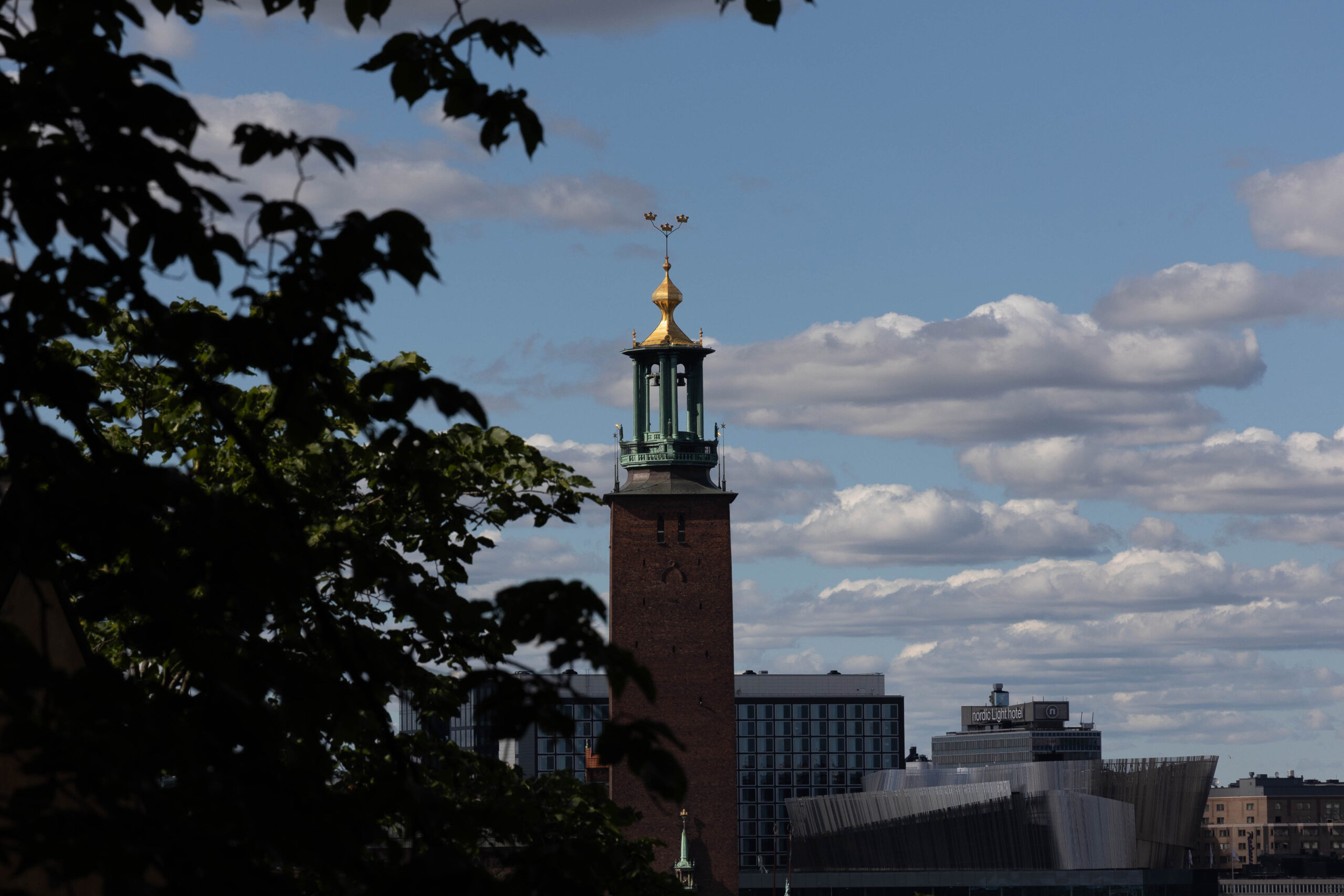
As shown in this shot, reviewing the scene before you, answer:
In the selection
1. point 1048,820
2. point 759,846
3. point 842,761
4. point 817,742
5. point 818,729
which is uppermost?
point 818,729

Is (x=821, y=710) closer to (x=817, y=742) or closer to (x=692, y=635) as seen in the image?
(x=817, y=742)

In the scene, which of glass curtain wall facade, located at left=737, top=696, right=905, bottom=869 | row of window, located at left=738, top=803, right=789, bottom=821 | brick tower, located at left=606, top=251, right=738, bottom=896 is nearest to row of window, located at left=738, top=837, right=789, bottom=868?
row of window, located at left=738, top=803, right=789, bottom=821

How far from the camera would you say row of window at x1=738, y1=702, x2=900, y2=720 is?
189 m

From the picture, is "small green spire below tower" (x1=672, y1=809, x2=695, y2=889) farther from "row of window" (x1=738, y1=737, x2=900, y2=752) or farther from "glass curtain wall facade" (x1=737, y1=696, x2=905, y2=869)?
"row of window" (x1=738, y1=737, x2=900, y2=752)

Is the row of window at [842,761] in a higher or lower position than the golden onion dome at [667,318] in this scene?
lower

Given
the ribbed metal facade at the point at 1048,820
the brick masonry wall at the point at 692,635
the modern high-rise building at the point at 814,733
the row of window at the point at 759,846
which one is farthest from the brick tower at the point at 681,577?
the modern high-rise building at the point at 814,733

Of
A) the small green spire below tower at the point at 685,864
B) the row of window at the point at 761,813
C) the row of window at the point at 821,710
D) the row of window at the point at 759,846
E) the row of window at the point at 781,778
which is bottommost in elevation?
the row of window at the point at 759,846

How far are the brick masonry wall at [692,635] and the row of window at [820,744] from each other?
94945 mm

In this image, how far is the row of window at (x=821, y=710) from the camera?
18862 centimetres

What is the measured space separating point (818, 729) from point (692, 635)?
3904 inches

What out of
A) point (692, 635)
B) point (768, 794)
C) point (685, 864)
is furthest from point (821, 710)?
point (685, 864)

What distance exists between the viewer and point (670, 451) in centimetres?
9350

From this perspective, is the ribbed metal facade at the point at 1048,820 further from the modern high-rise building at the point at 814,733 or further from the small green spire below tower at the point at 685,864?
the modern high-rise building at the point at 814,733

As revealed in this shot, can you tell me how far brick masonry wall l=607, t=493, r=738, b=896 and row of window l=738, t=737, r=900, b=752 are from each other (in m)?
94.9
